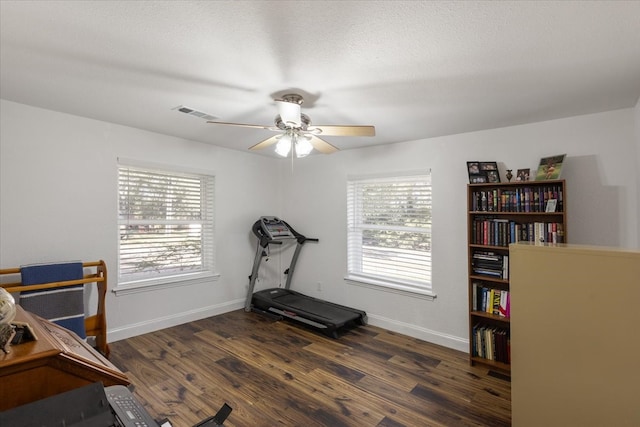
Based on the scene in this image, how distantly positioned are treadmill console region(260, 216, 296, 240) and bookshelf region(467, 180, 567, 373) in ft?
7.94

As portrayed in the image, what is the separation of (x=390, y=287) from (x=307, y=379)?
1.60 meters

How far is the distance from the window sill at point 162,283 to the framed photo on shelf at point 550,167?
3.86 m

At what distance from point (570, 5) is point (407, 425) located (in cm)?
251

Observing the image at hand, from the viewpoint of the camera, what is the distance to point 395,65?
1851 mm

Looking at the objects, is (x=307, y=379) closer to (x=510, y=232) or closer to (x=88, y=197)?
(x=510, y=232)

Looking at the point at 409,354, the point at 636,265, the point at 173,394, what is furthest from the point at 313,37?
the point at 409,354

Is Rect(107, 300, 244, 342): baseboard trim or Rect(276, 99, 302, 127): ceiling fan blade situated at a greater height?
Rect(276, 99, 302, 127): ceiling fan blade

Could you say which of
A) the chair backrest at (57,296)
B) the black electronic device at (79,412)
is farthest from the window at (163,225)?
the black electronic device at (79,412)

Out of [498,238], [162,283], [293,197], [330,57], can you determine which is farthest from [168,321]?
[498,238]

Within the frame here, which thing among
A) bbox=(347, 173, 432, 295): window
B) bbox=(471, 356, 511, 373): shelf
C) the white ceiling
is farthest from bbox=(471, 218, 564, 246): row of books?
bbox=(471, 356, 511, 373): shelf

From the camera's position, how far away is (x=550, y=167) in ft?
8.64

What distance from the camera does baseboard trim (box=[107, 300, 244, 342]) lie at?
10.8 ft

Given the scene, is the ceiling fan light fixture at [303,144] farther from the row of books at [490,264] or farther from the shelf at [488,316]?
the shelf at [488,316]

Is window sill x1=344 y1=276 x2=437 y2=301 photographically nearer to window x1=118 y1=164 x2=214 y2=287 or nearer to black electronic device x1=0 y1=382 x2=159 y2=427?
window x1=118 y1=164 x2=214 y2=287
